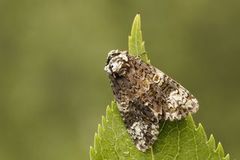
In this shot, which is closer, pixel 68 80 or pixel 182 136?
pixel 182 136

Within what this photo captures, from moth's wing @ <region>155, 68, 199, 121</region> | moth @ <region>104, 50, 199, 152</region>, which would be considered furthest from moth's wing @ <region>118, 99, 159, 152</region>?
moth's wing @ <region>155, 68, 199, 121</region>

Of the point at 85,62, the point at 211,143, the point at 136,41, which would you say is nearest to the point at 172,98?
the point at 136,41

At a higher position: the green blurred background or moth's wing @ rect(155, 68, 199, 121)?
the green blurred background

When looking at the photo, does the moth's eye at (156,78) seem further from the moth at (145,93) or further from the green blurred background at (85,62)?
the green blurred background at (85,62)

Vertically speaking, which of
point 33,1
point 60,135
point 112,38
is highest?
point 33,1

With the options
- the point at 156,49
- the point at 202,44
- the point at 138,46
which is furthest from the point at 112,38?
the point at 138,46

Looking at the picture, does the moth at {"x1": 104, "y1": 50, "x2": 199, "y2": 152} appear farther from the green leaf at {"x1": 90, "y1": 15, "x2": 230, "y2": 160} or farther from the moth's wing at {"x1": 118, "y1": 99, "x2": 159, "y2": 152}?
the green leaf at {"x1": 90, "y1": 15, "x2": 230, "y2": 160}

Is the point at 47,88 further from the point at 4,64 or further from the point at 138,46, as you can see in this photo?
the point at 138,46
